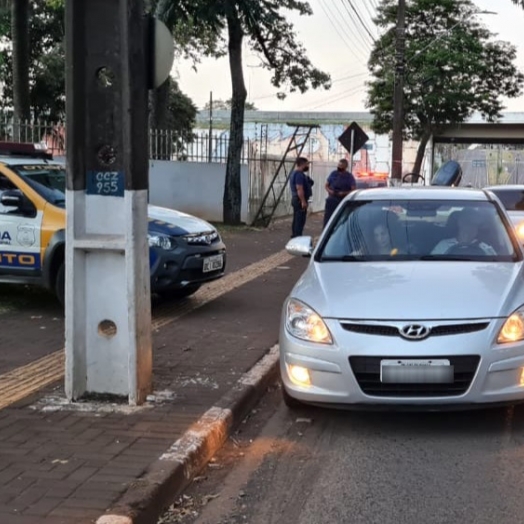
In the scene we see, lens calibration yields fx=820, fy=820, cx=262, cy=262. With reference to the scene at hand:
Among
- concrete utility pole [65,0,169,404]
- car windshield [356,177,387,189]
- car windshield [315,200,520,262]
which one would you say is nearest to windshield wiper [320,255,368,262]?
car windshield [315,200,520,262]

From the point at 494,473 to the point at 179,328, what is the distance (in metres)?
4.49

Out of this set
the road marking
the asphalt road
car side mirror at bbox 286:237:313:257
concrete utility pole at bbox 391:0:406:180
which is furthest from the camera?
concrete utility pole at bbox 391:0:406:180

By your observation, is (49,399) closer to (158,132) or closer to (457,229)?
(457,229)

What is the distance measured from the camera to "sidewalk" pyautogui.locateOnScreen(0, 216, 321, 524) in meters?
4.15

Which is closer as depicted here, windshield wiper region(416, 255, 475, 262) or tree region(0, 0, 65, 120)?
windshield wiper region(416, 255, 475, 262)

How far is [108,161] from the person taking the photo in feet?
18.5

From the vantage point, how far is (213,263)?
9.64m

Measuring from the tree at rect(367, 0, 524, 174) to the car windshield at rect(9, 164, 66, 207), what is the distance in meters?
30.9

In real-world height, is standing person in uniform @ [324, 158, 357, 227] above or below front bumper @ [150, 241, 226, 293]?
above

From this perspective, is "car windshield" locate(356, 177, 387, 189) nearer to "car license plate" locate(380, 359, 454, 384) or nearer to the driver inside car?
the driver inside car

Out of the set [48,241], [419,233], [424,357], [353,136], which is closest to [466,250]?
[419,233]

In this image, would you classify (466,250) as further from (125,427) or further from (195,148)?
(195,148)

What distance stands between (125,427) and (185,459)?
2.37 feet

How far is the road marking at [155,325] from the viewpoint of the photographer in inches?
246
